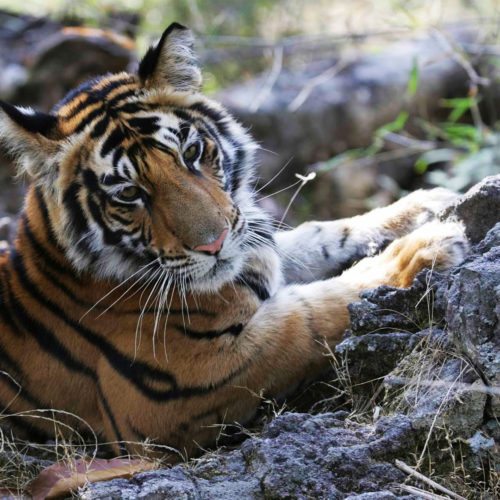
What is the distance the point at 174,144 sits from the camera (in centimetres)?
311

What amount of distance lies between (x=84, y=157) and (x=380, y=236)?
141cm

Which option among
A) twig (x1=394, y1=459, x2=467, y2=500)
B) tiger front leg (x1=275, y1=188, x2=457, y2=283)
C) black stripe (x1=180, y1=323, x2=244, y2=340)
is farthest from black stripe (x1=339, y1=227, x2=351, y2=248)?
twig (x1=394, y1=459, x2=467, y2=500)

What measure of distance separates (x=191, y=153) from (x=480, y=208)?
45.4 inches

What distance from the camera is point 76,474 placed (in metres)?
2.43

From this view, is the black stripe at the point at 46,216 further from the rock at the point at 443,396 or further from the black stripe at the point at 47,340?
the rock at the point at 443,396

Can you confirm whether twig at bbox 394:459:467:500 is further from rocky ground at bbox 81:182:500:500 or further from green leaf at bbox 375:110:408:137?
green leaf at bbox 375:110:408:137

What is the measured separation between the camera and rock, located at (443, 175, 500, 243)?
293 centimetres

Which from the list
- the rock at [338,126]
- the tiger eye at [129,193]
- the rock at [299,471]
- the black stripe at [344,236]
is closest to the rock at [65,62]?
the rock at [338,126]

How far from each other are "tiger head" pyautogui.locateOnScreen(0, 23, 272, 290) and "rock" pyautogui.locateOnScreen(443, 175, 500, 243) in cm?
86

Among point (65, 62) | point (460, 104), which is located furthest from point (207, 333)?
point (65, 62)

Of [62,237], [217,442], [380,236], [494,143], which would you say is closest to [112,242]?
[62,237]

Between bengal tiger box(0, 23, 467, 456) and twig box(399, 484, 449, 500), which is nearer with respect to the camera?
twig box(399, 484, 449, 500)

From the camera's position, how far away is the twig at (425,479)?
203cm

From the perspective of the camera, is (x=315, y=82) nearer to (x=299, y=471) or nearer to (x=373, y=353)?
(x=373, y=353)
